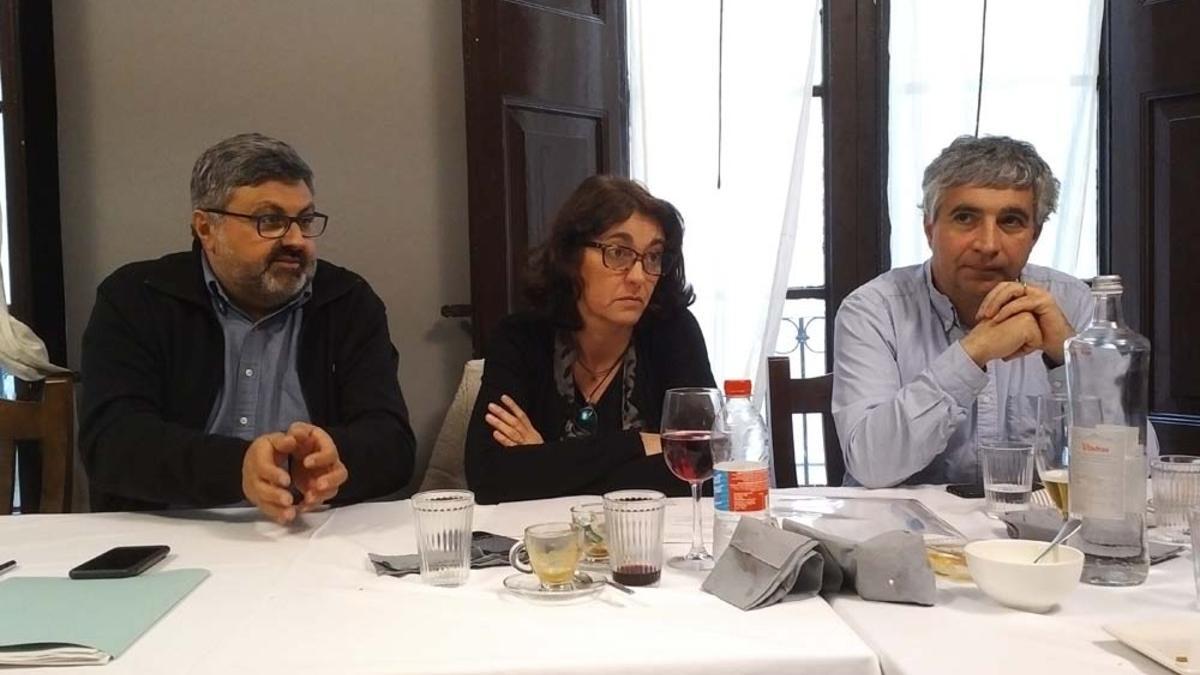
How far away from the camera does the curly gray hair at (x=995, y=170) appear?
1.84 metres

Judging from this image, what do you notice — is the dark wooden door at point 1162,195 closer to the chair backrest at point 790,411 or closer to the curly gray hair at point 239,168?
the chair backrest at point 790,411

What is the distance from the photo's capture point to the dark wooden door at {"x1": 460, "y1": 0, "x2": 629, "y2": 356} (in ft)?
8.27

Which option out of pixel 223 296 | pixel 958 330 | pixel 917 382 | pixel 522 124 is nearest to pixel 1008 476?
pixel 917 382

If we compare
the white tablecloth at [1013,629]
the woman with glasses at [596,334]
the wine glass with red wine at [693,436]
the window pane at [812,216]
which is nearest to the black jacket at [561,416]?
the woman with glasses at [596,334]

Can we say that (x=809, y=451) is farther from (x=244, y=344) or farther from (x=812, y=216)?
(x=244, y=344)

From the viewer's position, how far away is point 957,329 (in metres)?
1.94

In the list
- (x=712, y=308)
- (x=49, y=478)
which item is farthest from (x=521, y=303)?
(x=49, y=478)

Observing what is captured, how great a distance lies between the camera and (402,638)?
96 cm

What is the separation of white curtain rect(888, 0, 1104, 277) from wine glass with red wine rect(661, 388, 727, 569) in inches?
75.8

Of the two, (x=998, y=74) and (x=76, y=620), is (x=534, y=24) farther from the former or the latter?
(x=76, y=620)

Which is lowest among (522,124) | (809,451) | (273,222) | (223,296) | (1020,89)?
(809,451)

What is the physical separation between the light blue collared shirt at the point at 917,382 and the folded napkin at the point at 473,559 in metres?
0.72

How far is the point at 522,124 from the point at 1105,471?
6.04 ft

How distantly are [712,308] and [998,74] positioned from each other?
112cm
